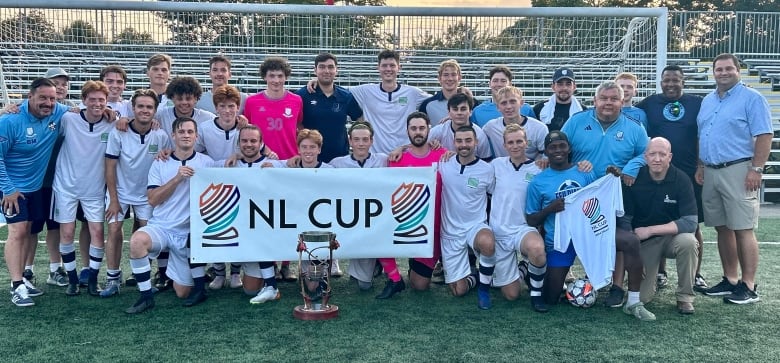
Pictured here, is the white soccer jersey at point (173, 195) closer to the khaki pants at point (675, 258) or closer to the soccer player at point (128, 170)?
the soccer player at point (128, 170)

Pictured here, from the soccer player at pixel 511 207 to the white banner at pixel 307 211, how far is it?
1.63 feet

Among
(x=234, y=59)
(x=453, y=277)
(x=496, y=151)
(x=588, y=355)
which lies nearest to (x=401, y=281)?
(x=453, y=277)

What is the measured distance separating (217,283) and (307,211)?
1008mm

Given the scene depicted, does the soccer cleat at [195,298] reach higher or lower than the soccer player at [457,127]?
lower

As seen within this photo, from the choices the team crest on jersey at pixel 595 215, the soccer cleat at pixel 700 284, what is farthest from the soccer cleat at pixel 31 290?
the soccer cleat at pixel 700 284

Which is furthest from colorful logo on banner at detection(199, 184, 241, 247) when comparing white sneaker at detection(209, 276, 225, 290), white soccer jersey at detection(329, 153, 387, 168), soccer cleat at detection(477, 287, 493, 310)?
soccer cleat at detection(477, 287, 493, 310)

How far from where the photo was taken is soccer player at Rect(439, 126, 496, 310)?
17.0 feet

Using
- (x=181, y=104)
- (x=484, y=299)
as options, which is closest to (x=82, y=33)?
(x=181, y=104)

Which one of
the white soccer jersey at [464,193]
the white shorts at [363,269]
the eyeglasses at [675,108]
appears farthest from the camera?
the eyeglasses at [675,108]

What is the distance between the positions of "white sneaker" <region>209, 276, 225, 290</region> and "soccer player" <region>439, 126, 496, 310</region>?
1.77m

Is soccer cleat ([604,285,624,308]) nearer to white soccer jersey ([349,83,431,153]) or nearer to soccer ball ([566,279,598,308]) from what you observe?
soccer ball ([566,279,598,308])

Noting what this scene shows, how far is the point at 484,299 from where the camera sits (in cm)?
496

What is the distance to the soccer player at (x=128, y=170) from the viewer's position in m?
5.20

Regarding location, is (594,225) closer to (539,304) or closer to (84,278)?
(539,304)
